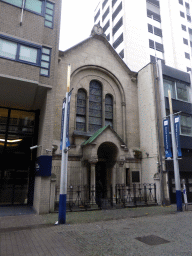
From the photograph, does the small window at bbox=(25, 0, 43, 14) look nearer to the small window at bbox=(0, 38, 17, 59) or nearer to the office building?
the small window at bbox=(0, 38, 17, 59)

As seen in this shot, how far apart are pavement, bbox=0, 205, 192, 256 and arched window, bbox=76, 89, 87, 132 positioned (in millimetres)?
8189

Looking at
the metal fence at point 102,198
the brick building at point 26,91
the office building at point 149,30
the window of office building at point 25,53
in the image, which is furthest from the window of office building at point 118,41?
the metal fence at point 102,198

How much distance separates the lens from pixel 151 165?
16.7m

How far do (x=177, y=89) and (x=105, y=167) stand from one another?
435 inches

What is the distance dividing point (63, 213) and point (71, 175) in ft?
19.9

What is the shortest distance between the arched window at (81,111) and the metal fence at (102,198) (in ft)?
16.8

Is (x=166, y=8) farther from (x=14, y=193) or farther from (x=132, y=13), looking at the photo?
(x=14, y=193)

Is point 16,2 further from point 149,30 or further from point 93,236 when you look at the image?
point 149,30

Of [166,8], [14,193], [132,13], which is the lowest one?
[14,193]

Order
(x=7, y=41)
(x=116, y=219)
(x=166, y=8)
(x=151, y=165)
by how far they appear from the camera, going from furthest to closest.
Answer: (x=166, y=8)
(x=151, y=165)
(x=7, y=41)
(x=116, y=219)

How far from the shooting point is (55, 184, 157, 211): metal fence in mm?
12589

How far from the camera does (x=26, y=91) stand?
42.1 feet

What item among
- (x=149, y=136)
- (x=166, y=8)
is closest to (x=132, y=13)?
(x=166, y=8)

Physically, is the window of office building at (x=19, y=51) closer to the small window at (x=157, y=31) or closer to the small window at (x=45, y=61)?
the small window at (x=45, y=61)
